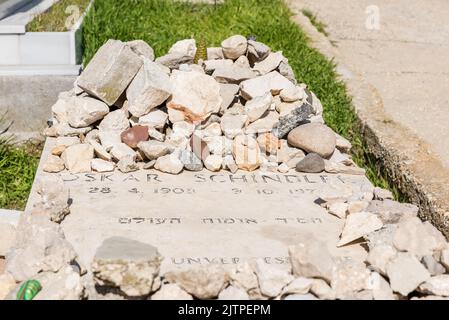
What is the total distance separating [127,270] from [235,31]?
3.60 m

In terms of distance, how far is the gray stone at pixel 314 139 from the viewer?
12.2 ft

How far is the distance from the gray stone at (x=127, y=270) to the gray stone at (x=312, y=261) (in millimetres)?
448

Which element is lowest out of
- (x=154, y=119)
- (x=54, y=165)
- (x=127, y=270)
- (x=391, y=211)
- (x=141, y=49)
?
(x=54, y=165)

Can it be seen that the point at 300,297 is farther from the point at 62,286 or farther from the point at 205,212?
the point at 205,212

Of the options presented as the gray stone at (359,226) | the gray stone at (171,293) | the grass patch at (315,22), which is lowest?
the grass patch at (315,22)

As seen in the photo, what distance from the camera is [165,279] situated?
2.51m

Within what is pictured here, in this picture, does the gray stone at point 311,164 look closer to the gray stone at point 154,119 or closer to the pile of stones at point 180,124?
the pile of stones at point 180,124

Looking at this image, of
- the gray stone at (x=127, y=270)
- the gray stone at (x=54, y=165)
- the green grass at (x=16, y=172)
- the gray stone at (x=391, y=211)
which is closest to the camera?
the gray stone at (x=127, y=270)

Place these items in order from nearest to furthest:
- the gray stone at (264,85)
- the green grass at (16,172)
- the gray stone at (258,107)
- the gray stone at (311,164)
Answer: the gray stone at (311,164) → the green grass at (16,172) → the gray stone at (258,107) → the gray stone at (264,85)

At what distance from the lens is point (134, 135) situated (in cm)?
369

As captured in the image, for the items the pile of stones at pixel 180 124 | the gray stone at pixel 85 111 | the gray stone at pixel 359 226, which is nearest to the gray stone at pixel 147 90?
the pile of stones at pixel 180 124

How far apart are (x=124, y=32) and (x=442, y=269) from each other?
3089 millimetres

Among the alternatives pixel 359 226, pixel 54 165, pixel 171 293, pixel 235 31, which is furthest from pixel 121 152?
pixel 235 31

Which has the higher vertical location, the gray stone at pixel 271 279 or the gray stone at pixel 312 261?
the gray stone at pixel 312 261
